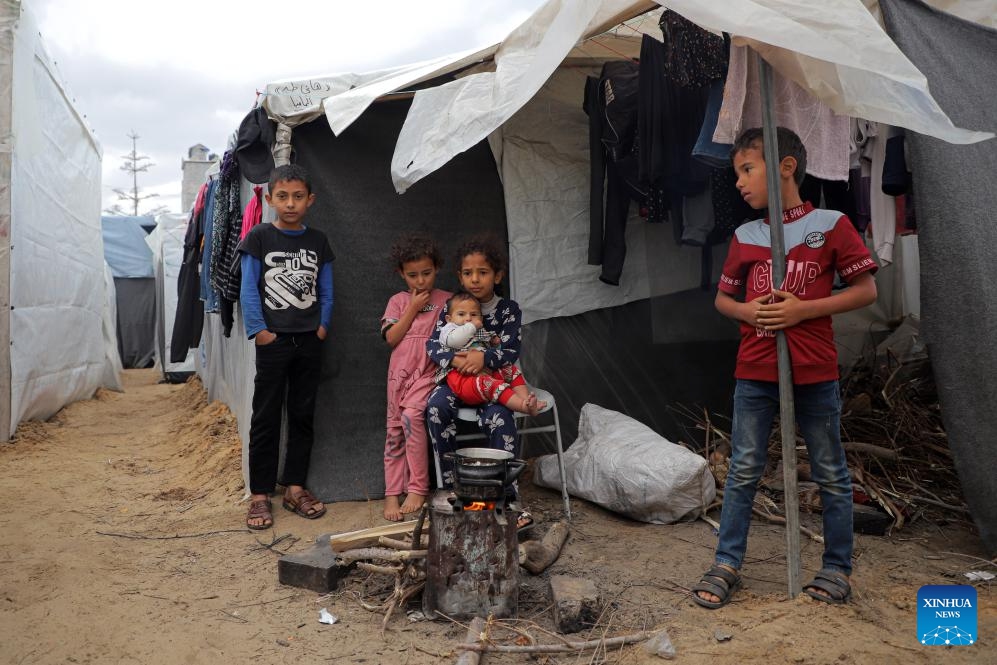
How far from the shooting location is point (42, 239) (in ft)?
22.3

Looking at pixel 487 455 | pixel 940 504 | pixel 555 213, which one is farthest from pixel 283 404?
pixel 940 504

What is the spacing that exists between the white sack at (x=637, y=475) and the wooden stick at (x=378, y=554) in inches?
51.6

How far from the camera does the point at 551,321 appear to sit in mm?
4551

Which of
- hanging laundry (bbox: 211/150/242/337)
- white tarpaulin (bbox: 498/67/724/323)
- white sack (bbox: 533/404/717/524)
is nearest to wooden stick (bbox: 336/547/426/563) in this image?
white sack (bbox: 533/404/717/524)

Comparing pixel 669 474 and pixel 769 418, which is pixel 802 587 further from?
pixel 669 474

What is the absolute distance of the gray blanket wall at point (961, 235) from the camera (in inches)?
113

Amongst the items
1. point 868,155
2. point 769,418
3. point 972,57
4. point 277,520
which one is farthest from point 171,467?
point 972,57

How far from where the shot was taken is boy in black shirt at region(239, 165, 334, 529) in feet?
12.3

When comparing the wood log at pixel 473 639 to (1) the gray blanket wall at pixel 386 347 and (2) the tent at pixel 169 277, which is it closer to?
(1) the gray blanket wall at pixel 386 347

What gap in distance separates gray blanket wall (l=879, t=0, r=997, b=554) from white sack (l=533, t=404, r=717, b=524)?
1141 mm

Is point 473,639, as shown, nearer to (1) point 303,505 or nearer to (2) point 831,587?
(2) point 831,587

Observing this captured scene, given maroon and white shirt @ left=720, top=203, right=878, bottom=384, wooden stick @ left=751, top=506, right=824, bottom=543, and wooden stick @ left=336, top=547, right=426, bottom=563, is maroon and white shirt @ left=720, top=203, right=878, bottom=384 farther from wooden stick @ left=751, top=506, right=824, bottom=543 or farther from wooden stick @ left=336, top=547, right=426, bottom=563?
wooden stick @ left=336, top=547, right=426, bottom=563

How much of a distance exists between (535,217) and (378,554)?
240 cm

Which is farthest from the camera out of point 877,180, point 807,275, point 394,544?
point 877,180
